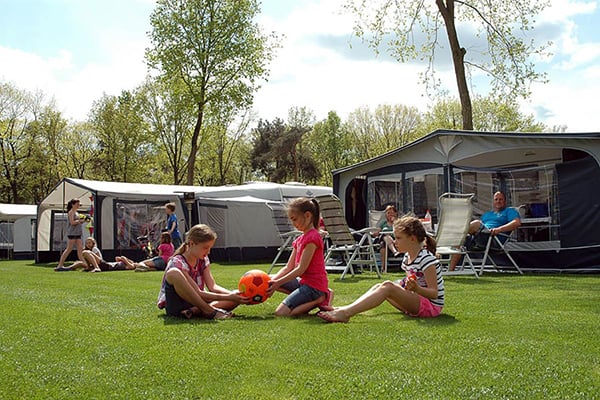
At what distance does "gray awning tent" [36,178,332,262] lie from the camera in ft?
54.6

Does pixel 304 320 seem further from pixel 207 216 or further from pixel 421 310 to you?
pixel 207 216

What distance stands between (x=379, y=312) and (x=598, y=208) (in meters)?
6.19

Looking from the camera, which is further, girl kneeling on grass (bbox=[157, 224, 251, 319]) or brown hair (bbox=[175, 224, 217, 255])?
brown hair (bbox=[175, 224, 217, 255])

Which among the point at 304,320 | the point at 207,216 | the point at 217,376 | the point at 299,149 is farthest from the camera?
the point at 299,149

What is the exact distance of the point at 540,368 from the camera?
2.87 meters

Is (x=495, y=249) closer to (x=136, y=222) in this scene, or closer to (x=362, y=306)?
(x=362, y=306)

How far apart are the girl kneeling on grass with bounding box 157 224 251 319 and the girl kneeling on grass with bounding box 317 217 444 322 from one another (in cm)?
81

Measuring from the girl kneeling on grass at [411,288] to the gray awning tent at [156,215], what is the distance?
12363 millimetres

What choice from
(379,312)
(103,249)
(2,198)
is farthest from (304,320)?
(2,198)

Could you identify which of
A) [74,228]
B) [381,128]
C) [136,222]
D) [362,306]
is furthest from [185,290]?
[381,128]

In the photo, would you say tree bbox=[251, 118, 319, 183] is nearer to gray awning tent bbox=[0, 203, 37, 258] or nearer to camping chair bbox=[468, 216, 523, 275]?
gray awning tent bbox=[0, 203, 37, 258]

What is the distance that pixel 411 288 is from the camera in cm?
446

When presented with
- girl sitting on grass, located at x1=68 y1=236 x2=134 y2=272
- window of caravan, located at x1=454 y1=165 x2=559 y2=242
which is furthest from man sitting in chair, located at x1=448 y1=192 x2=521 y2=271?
girl sitting on grass, located at x1=68 y1=236 x2=134 y2=272

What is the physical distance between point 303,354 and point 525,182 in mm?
8669
